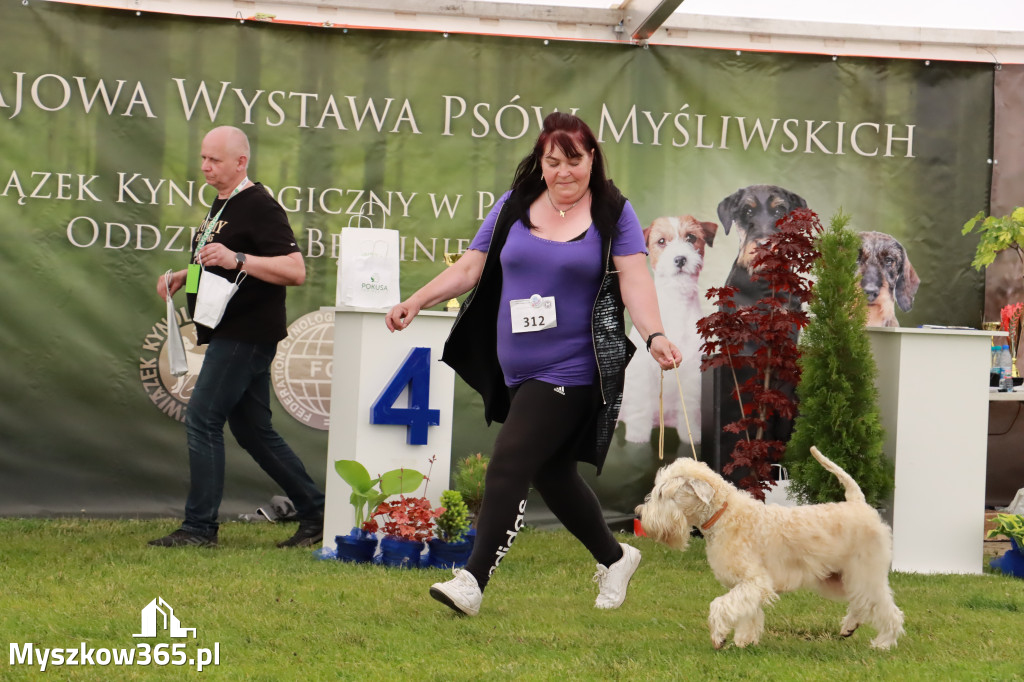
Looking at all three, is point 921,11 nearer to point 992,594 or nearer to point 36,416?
point 992,594

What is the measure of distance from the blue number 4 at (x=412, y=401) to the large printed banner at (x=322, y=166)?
1675 millimetres

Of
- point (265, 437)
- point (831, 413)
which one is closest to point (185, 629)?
point (265, 437)

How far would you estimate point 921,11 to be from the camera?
24.6 ft

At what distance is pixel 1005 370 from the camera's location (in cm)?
676

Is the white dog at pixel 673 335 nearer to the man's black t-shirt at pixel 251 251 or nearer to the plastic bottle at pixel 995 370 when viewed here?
the plastic bottle at pixel 995 370

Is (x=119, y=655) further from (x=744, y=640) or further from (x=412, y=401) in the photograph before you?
(x=412, y=401)

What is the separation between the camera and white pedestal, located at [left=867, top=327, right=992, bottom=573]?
6.04 m

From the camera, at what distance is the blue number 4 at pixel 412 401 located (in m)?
5.66

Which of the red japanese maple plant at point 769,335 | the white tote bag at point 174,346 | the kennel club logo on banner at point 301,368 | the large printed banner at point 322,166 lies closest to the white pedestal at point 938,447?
the red japanese maple plant at point 769,335

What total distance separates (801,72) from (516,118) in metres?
1.87

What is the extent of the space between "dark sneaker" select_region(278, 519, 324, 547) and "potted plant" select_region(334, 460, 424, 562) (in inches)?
22.3

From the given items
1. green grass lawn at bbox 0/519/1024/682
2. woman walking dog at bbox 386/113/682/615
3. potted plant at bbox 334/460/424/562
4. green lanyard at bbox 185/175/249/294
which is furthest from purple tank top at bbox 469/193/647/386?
green lanyard at bbox 185/175/249/294

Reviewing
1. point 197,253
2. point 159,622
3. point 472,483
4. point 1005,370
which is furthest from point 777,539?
point 1005,370

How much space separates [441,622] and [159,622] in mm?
946
